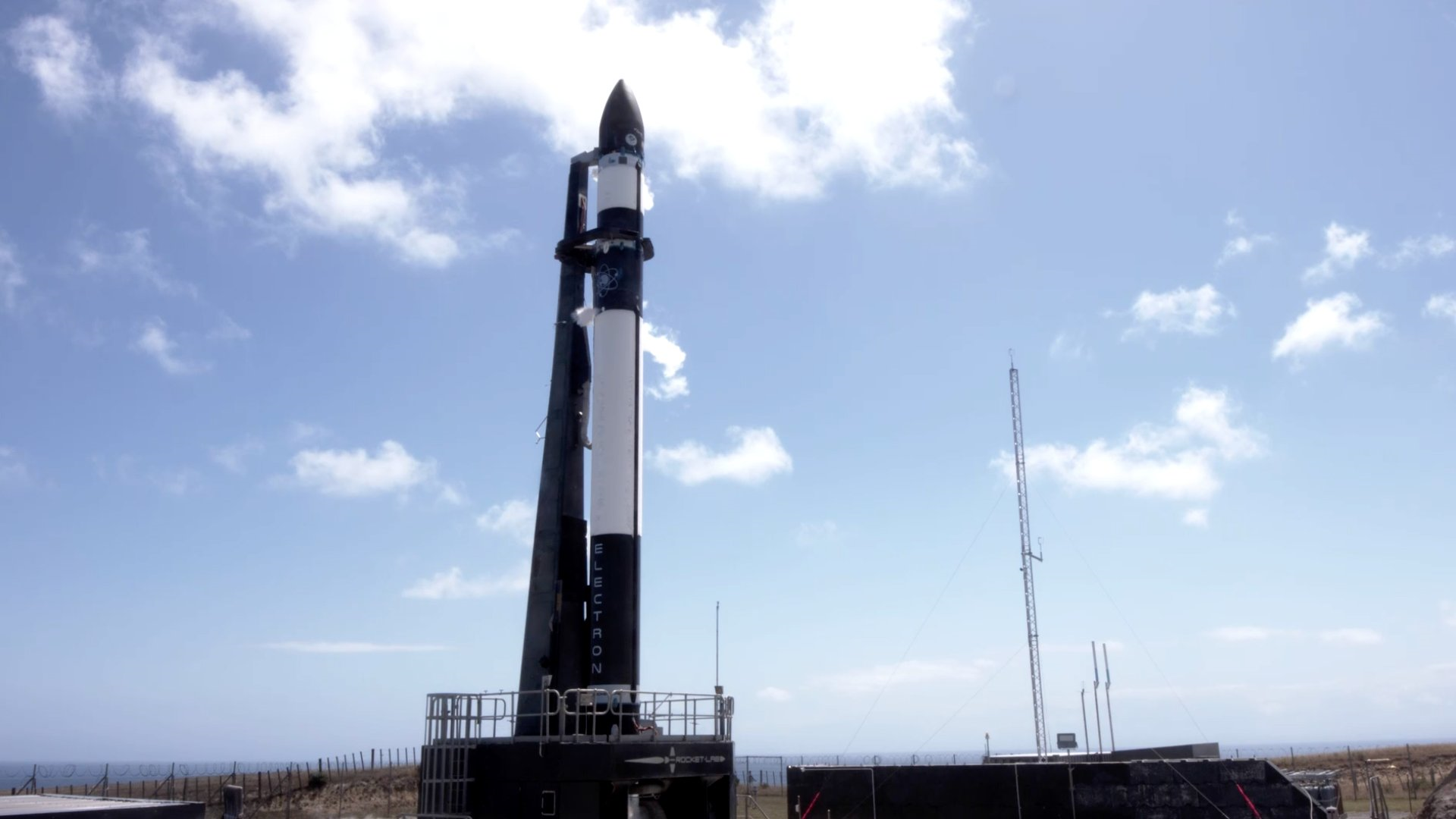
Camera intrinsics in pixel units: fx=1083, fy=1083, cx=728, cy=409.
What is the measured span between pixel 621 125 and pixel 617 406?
7388 millimetres

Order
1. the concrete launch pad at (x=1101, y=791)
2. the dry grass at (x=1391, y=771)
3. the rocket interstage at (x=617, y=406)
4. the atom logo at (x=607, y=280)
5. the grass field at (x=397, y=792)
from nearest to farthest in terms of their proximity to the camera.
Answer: the rocket interstage at (x=617, y=406) < the atom logo at (x=607, y=280) < the concrete launch pad at (x=1101, y=791) < the dry grass at (x=1391, y=771) < the grass field at (x=397, y=792)

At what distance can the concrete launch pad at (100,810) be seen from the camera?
50.7 feet

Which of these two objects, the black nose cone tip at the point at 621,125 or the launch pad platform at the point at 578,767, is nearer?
the launch pad platform at the point at 578,767

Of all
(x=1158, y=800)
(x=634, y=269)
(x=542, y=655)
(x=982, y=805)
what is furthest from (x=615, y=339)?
(x=1158, y=800)

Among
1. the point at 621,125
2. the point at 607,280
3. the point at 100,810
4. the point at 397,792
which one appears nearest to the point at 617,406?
the point at 607,280

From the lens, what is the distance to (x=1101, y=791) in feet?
91.6

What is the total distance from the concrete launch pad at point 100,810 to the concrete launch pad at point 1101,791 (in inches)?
750

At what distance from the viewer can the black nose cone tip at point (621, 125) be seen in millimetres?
26703

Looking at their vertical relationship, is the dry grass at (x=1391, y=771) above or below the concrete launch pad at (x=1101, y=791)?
below

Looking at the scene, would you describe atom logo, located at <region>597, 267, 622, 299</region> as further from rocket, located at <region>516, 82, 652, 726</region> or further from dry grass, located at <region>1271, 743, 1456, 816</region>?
dry grass, located at <region>1271, 743, 1456, 816</region>

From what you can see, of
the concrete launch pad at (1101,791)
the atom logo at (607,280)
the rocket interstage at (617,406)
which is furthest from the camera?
the concrete launch pad at (1101,791)

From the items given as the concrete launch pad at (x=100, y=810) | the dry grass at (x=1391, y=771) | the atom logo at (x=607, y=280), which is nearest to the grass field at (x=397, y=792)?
the dry grass at (x=1391, y=771)

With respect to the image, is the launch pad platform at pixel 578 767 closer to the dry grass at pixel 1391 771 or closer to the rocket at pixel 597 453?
the rocket at pixel 597 453

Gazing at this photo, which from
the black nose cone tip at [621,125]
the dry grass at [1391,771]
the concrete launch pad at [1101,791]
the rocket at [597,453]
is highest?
the black nose cone tip at [621,125]
